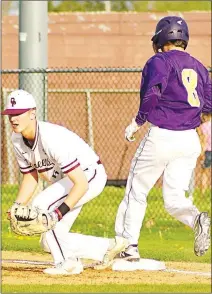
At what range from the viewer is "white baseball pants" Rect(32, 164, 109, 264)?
9.38 meters

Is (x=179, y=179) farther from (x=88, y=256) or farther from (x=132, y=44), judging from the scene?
(x=132, y=44)

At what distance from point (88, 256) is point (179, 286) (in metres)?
0.86

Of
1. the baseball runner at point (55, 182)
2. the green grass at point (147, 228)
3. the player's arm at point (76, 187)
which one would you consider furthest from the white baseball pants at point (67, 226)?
the green grass at point (147, 228)

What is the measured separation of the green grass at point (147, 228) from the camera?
38.8ft

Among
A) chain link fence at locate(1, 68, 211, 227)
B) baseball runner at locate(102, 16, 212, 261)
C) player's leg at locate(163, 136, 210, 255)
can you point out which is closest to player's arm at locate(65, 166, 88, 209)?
baseball runner at locate(102, 16, 212, 261)

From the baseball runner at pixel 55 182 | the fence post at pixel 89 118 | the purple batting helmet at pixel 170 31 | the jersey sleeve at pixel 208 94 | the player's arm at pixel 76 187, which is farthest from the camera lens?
the fence post at pixel 89 118

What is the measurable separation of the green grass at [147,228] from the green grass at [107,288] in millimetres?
2089

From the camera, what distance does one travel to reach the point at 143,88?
957 centimetres

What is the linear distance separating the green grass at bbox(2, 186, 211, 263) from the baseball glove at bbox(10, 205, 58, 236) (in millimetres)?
2328

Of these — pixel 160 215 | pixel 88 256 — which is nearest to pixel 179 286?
pixel 88 256

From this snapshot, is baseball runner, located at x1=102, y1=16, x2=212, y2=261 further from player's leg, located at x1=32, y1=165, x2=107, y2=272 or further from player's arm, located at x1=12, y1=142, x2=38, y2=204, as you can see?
player's arm, located at x1=12, y1=142, x2=38, y2=204

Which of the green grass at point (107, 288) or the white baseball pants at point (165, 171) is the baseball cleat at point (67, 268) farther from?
the white baseball pants at point (165, 171)

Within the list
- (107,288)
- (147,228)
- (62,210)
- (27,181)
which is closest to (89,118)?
(147,228)

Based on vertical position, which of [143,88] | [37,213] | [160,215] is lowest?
[160,215]
